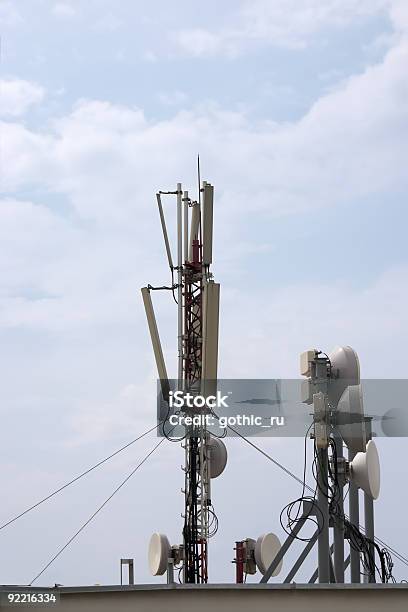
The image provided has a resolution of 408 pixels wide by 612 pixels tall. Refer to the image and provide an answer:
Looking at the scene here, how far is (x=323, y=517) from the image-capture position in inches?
853

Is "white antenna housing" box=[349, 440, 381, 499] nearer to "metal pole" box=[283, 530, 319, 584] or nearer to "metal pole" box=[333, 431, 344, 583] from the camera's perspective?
"metal pole" box=[333, 431, 344, 583]

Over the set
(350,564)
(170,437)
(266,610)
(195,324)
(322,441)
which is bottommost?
(266,610)

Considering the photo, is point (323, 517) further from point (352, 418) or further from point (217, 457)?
point (217, 457)

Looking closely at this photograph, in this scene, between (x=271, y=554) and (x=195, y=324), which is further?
(x=195, y=324)

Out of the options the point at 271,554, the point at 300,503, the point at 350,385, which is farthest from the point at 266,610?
the point at 271,554

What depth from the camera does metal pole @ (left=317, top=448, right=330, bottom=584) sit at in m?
21.3

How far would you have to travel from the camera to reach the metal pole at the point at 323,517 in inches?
838

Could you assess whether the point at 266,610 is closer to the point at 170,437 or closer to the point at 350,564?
the point at 350,564

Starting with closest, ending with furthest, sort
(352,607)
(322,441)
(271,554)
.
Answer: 1. (352,607)
2. (322,441)
3. (271,554)

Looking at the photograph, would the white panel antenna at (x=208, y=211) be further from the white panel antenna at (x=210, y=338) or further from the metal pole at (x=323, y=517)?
the metal pole at (x=323, y=517)

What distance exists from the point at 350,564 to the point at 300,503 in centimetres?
252

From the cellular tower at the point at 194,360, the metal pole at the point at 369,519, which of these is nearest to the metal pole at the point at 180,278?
the cellular tower at the point at 194,360

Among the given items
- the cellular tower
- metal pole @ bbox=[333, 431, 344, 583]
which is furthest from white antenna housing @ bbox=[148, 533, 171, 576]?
metal pole @ bbox=[333, 431, 344, 583]

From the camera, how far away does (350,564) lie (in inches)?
928
